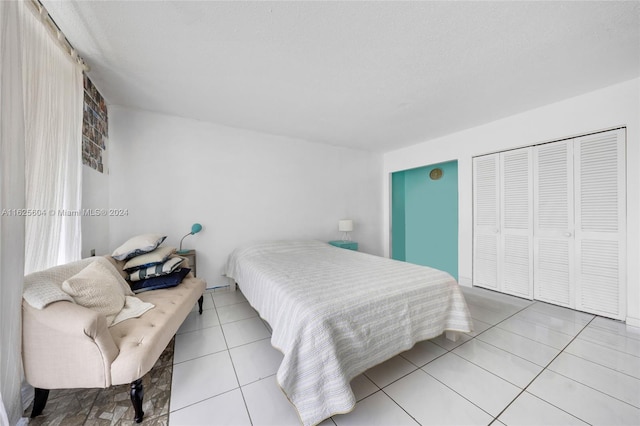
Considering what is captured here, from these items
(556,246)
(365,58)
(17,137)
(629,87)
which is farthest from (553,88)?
(17,137)

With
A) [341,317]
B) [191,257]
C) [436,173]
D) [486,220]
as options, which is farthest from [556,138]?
[191,257]

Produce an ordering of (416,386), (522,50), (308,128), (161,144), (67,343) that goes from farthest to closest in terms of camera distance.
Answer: (308,128) → (161,144) → (522,50) → (416,386) → (67,343)

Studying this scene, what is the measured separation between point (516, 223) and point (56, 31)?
488 centimetres

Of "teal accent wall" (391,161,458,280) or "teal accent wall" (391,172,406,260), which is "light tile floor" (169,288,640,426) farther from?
"teal accent wall" (391,172,406,260)

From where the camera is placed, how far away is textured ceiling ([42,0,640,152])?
1525 millimetres

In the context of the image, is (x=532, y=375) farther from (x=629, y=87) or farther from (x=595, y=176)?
(x=629, y=87)

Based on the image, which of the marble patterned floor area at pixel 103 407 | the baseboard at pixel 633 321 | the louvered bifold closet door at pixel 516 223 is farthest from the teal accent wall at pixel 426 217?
the marble patterned floor area at pixel 103 407

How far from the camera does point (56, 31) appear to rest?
5.23ft

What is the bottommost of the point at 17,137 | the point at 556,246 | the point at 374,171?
the point at 556,246

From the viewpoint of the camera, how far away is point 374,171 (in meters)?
4.97

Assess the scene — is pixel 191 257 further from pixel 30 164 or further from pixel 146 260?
pixel 30 164

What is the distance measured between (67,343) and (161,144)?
2.62 m

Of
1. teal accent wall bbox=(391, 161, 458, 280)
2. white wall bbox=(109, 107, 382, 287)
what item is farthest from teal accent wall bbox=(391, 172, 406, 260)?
white wall bbox=(109, 107, 382, 287)

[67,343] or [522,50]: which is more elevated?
[522,50]
